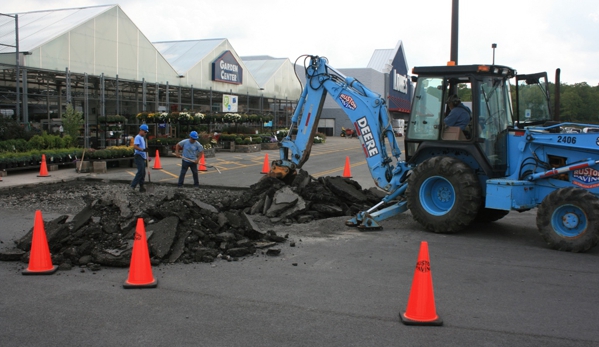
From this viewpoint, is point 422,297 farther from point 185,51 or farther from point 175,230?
point 185,51

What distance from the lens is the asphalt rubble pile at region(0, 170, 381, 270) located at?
24.9 ft

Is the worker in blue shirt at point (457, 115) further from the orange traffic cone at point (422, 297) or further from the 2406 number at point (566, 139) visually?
the orange traffic cone at point (422, 297)

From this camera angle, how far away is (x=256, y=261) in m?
7.73

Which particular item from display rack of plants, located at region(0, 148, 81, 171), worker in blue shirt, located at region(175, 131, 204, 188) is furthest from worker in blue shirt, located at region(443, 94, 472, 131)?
display rack of plants, located at region(0, 148, 81, 171)

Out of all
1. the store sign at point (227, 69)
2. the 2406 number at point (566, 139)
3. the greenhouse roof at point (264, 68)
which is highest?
the greenhouse roof at point (264, 68)

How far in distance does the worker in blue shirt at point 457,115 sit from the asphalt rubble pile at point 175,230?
9.66ft

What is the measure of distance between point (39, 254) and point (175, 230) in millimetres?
1906

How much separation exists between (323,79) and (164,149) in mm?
16567

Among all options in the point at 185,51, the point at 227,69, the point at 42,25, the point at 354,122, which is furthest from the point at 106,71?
the point at 354,122

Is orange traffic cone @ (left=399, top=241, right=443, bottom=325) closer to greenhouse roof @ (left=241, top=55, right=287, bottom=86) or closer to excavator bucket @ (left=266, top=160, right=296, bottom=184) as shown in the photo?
excavator bucket @ (left=266, top=160, right=296, bottom=184)

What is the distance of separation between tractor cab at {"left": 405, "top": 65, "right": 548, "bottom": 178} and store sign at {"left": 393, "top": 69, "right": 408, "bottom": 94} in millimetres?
60273

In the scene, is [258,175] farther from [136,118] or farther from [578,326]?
[578,326]

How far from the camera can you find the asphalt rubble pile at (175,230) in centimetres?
759

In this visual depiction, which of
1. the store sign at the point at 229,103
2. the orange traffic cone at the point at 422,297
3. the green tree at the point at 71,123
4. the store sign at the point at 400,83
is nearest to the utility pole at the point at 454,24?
the orange traffic cone at the point at 422,297
